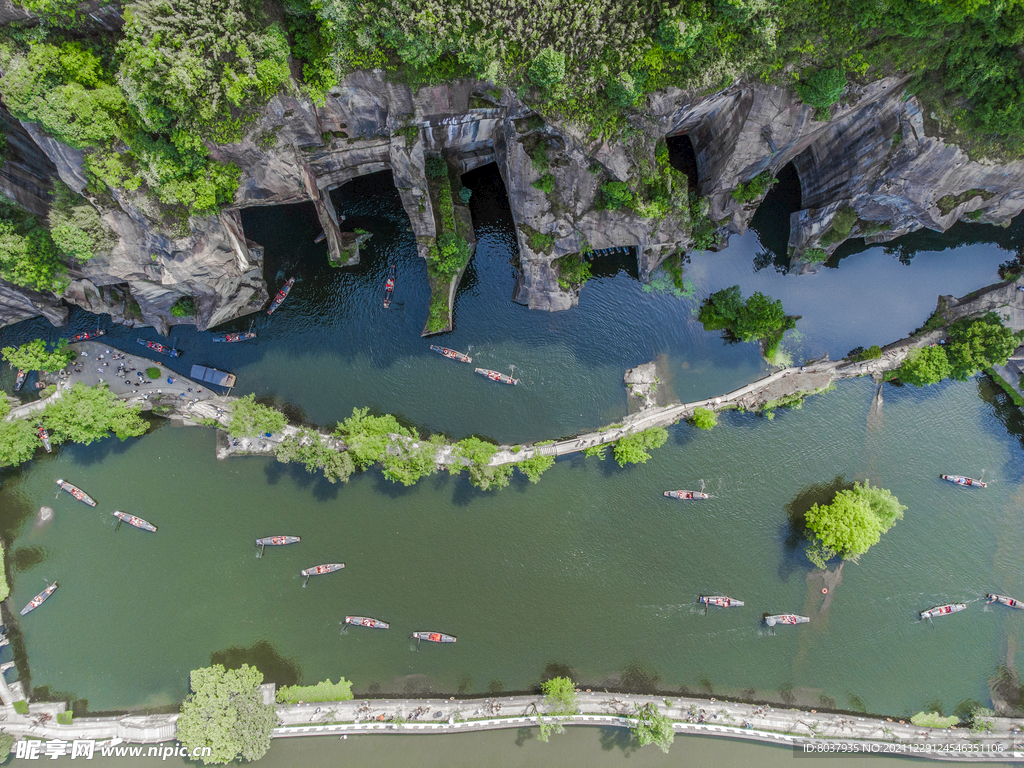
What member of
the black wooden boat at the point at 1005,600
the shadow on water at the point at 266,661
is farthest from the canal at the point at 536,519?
the black wooden boat at the point at 1005,600

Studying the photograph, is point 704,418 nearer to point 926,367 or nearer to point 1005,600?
point 926,367

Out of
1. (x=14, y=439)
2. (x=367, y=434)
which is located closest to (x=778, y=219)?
(x=367, y=434)

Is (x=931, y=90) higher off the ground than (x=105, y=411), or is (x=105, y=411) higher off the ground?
(x=931, y=90)

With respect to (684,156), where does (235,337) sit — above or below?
below

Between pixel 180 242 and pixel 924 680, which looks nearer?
pixel 180 242

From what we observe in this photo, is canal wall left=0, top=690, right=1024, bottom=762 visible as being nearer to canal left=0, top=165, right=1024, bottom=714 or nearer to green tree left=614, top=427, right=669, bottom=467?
canal left=0, top=165, right=1024, bottom=714

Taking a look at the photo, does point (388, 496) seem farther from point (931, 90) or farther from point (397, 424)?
point (931, 90)

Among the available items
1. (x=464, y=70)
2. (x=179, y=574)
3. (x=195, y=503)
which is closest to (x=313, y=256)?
(x=464, y=70)
